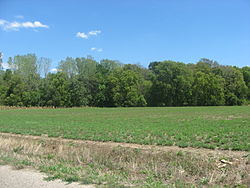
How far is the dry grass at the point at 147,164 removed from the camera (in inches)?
253

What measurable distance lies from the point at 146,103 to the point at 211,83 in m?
25.3

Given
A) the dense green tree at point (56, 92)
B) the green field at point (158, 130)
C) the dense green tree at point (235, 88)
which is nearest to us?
the green field at point (158, 130)

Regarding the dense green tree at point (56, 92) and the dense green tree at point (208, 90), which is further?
the dense green tree at point (56, 92)

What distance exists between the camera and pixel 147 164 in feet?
27.6

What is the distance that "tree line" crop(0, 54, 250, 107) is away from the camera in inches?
3031

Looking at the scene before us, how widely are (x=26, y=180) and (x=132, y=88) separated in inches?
3022

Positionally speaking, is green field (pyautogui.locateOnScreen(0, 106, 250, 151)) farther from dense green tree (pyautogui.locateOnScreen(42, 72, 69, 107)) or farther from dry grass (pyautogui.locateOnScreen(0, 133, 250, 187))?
dense green tree (pyautogui.locateOnScreen(42, 72, 69, 107))

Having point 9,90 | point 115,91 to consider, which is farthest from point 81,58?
point 9,90

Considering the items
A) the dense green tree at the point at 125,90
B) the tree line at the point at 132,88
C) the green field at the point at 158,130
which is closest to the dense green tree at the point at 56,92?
the tree line at the point at 132,88

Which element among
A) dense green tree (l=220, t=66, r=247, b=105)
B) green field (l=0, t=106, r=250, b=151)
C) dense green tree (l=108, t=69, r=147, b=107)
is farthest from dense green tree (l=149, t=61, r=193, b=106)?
green field (l=0, t=106, r=250, b=151)

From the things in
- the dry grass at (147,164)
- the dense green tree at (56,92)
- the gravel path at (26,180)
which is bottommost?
the dry grass at (147,164)

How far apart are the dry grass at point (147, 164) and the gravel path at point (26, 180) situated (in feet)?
1.67

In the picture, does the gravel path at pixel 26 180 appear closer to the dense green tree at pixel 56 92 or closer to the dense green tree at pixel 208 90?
the dense green tree at pixel 56 92

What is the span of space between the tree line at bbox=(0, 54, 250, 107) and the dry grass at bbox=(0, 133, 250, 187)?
229 feet
